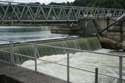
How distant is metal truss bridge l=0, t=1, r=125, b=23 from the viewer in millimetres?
35344

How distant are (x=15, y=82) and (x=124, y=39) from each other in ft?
84.8

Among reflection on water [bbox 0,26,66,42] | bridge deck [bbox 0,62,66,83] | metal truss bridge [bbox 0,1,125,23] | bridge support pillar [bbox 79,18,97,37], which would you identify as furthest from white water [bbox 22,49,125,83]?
bridge support pillar [bbox 79,18,97,37]

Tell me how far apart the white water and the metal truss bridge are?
62.0 ft

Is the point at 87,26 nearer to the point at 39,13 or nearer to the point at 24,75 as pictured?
the point at 39,13

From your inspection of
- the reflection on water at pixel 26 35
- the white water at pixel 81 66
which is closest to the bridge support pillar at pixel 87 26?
the reflection on water at pixel 26 35

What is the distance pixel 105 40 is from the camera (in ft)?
102

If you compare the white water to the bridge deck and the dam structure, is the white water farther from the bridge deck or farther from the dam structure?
the bridge deck

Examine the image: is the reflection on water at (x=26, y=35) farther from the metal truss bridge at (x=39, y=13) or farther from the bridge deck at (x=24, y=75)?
the bridge deck at (x=24, y=75)

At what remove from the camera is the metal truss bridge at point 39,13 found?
Result: 116 feet

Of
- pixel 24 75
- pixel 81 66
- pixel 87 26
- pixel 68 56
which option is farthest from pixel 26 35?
pixel 68 56

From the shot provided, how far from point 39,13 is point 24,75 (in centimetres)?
3576

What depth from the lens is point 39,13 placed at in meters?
42.0

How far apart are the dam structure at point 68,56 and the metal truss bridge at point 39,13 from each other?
14 centimetres

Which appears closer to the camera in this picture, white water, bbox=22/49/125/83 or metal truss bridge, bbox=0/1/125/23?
white water, bbox=22/49/125/83
